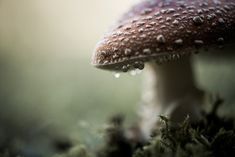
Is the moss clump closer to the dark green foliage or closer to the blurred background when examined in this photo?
the dark green foliage

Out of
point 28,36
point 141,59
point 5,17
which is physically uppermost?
point 141,59

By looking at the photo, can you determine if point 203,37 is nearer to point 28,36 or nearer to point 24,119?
point 24,119

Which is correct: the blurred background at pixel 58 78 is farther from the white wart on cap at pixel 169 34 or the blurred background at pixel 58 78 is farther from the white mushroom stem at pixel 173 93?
the white wart on cap at pixel 169 34

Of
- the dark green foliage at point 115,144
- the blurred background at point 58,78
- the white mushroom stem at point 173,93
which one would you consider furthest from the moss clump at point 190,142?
the blurred background at point 58,78

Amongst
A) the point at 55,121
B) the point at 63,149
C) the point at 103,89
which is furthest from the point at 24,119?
the point at 103,89

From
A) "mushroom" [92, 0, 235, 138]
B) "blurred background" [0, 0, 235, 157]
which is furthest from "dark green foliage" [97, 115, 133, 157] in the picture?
"mushroom" [92, 0, 235, 138]
